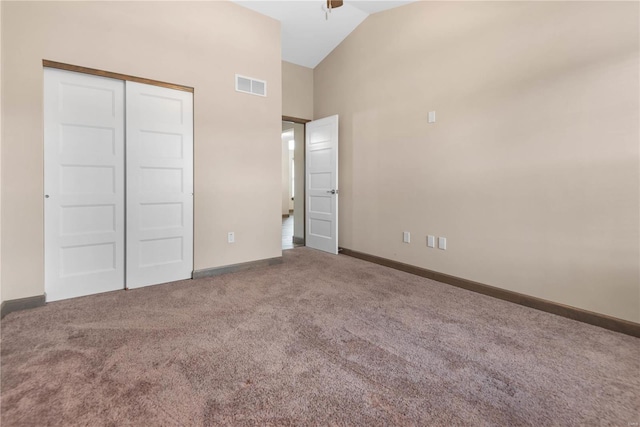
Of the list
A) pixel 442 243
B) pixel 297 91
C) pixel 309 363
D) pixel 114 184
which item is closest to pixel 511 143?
pixel 442 243

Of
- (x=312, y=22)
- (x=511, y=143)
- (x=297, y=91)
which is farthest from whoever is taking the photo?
(x=297, y=91)

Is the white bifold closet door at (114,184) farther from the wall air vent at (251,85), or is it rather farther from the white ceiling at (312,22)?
the white ceiling at (312,22)

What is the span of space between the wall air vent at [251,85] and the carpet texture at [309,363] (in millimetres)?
2522

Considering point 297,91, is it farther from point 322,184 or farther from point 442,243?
point 442,243

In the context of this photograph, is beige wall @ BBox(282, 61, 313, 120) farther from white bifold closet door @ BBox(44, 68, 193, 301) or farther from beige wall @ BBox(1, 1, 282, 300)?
white bifold closet door @ BBox(44, 68, 193, 301)

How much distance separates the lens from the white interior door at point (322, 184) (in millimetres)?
4770

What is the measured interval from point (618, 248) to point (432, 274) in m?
1.63

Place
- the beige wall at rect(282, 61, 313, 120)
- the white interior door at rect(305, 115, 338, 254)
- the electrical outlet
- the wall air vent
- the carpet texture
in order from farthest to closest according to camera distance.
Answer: the beige wall at rect(282, 61, 313, 120), the white interior door at rect(305, 115, 338, 254), the wall air vent, the electrical outlet, the carpet texture

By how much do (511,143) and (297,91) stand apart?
352cm

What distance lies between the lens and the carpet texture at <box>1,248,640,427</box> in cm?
142

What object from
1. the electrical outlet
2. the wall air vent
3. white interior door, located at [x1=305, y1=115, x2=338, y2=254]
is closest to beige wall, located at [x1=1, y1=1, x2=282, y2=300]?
the wall air vent

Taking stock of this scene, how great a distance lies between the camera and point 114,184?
302 centimetres

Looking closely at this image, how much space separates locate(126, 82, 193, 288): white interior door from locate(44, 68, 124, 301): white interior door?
11 cm

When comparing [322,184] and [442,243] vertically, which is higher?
[322,184]
